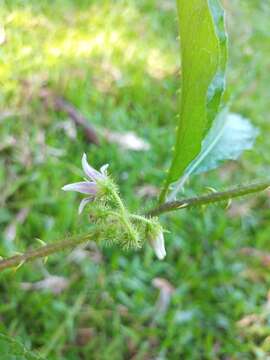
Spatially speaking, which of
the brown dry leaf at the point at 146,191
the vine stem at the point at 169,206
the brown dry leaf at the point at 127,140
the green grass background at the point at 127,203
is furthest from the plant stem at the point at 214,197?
the brown dry leaf at the point at 127,140

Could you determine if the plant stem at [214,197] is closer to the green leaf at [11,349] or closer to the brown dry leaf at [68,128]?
the green leaf at [11,349]

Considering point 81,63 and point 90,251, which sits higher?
point 81,63

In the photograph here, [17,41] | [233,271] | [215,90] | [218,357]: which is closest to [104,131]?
[17,41]

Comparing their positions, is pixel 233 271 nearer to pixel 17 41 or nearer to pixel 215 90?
pixel 17 41

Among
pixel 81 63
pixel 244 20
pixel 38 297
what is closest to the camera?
pixel 38 297

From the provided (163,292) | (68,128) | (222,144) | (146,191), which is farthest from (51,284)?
(222,144)

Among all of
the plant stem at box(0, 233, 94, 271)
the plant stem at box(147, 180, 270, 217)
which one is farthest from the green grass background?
the plant stem at box(0, 233, 94, 271)

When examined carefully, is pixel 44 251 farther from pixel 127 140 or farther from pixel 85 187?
pixel 127 140
